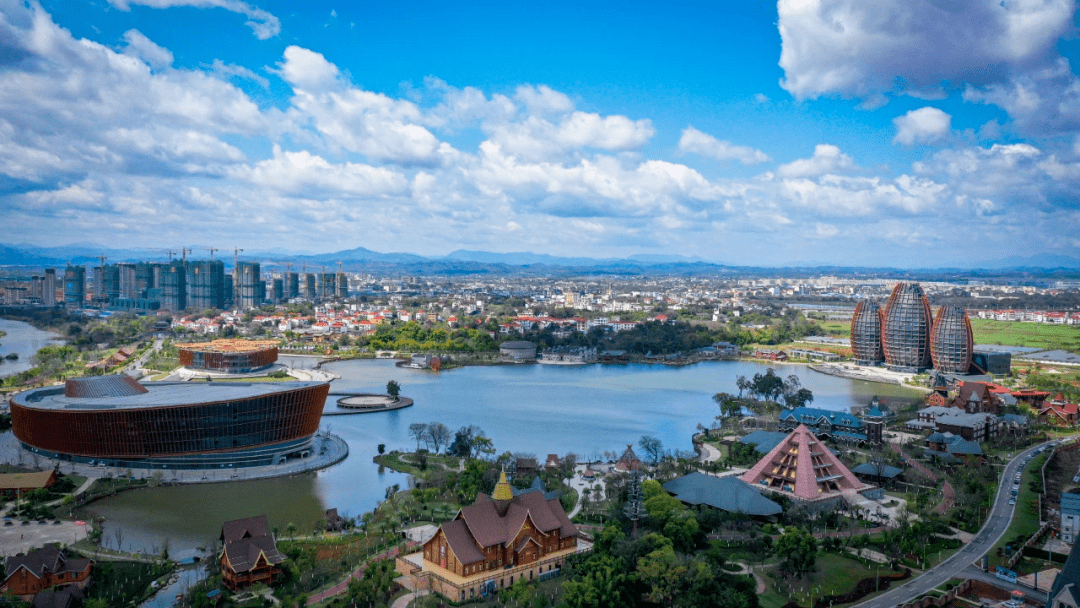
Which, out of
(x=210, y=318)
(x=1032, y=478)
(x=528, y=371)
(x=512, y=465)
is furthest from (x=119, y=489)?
(x=210, y=318)

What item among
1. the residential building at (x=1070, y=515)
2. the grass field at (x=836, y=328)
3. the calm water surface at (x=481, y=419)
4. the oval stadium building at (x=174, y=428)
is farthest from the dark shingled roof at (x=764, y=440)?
the grass field at (x=836, y=328)

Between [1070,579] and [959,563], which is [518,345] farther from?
[1070,579]

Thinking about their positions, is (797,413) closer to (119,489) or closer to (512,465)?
(512,465)

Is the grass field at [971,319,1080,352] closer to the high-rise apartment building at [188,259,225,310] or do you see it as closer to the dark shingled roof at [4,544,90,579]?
the dark shingled roof at [4,544,90,579]

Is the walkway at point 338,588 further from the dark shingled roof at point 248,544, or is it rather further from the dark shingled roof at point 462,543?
the dark shingled roof at point 462,543

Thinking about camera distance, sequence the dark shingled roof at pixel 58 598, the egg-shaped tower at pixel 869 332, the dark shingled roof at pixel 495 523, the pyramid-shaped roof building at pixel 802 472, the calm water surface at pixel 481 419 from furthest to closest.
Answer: the egg-shaped tower at pixel 869 332
the pyramid-shaped roof building at pixel 802 472
the calm water surface at pixel 481 419
the dark shingled roof at pixel 495 523
the dark shingled roof at pixel 58 598
